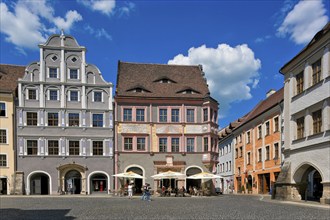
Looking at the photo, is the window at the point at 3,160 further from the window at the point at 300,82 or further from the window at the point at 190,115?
the window at the point at 300,82

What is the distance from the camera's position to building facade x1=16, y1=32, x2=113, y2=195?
34.8m

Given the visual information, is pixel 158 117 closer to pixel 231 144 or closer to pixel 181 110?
pixel 181 110

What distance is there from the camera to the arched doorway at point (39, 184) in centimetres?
3509

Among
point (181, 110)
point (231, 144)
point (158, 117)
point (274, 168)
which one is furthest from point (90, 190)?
point (231, 144)

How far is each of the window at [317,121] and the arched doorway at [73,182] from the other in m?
24.1

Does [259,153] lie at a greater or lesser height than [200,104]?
lesser

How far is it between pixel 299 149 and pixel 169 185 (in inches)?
624

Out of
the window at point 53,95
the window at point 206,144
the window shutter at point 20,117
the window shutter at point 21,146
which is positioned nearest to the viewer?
the window shutter at point 21,146

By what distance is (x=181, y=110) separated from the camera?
3706 cm

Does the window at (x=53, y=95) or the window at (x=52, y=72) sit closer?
the window at (x=53, y=95)

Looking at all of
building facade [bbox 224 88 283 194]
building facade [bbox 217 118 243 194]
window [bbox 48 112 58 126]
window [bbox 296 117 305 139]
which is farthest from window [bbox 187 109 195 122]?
building facade [bbox 217 118 243 194]

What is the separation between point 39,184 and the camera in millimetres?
35469

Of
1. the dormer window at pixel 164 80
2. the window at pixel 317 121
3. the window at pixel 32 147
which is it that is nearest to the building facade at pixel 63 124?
the window at pixel 32 147

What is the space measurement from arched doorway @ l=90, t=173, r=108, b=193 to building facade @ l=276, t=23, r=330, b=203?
1820cm
